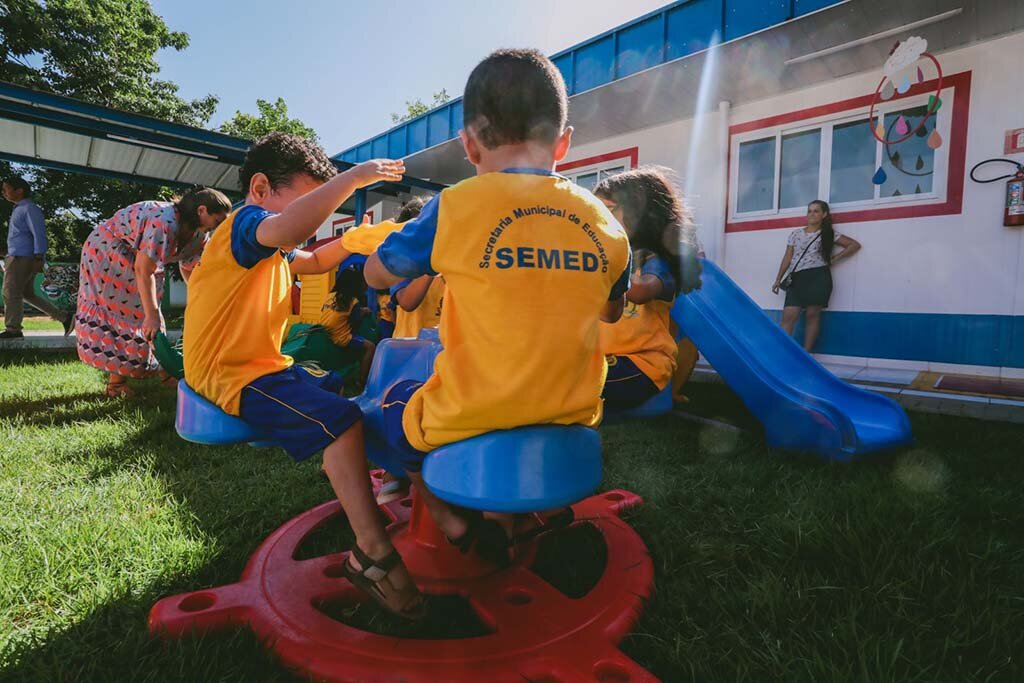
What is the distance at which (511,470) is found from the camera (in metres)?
1.06

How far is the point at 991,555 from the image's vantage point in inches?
63.6

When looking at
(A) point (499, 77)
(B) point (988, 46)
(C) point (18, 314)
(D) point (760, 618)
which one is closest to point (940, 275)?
(B) point (988, 46)

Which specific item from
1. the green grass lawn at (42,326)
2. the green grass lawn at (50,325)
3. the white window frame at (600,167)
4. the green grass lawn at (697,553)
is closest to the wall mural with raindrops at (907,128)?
the white window frame at (600,167)

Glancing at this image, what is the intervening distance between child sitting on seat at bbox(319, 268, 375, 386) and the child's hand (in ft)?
10.3

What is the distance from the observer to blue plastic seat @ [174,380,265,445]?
147 centimetres

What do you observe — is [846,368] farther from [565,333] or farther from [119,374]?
[119,374]

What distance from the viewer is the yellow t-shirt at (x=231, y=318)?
1489mm

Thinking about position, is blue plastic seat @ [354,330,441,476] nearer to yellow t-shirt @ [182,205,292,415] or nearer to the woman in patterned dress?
yellow t-shirt @ [182,205,292,415]

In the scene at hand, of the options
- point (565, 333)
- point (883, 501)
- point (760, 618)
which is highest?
point (565, 333)

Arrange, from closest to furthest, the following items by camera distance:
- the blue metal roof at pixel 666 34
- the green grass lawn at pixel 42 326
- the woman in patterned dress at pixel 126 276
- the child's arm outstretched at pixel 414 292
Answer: the child's arm outstretched at pixel 414 292 < the woman in patterned dress at pixel 126 276 < the blue metal roof at pixel 666 34 < the green grass lawn at pixel 42 326

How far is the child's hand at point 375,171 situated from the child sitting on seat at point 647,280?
95 cm

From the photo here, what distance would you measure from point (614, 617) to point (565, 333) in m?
0.75

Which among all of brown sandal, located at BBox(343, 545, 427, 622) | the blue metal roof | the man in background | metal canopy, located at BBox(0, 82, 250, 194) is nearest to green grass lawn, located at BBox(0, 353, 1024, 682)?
brown sandal, located at BBox(343, 545, 427, 622)

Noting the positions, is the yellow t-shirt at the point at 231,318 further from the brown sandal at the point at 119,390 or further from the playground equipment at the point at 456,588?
the brown sandal at the point at 119,390
